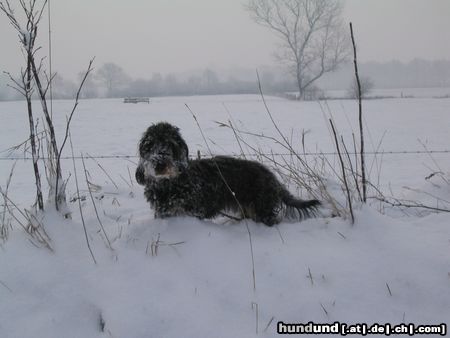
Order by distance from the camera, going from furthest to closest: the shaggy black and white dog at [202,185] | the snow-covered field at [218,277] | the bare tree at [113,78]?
1. the bare tree at [113,78]
2. the shaggy black and white dog at [202,185]
3. the snow-covered field at [218,277]

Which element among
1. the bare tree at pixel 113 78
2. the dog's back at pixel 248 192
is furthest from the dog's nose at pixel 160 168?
the bare tree at pixel 113 78

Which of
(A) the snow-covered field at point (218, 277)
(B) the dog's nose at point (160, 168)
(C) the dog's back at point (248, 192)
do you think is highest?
(B) the dog's nose at point (160, 168)

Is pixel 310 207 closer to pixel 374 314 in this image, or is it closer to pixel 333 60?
pixel 374 314

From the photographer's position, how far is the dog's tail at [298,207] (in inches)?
126

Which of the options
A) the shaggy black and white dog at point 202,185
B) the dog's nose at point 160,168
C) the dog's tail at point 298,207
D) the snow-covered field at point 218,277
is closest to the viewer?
the snow-covered field at point 218,277

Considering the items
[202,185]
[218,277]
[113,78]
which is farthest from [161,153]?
[113,78]

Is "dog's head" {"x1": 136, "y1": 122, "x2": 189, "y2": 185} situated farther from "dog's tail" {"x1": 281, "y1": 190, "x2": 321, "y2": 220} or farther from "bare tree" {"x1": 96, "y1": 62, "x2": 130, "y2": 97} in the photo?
"bare tree" {"x1": 96, "y1": 62, "x2": 130, "y2": 97}

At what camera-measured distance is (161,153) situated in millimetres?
3012

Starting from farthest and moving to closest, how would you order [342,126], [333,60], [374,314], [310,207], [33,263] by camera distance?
[333,60] < [342,126] < [310,207] < [33,263] < [374,314]

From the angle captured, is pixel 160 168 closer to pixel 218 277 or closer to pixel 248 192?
pixel 248 192

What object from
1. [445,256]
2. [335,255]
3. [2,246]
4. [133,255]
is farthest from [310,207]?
[2,246]

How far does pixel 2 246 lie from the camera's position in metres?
2.26

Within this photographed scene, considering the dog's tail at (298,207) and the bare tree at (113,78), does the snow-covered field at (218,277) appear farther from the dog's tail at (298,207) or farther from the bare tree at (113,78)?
the bare tree at (113,78)

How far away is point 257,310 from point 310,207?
1.49 m
